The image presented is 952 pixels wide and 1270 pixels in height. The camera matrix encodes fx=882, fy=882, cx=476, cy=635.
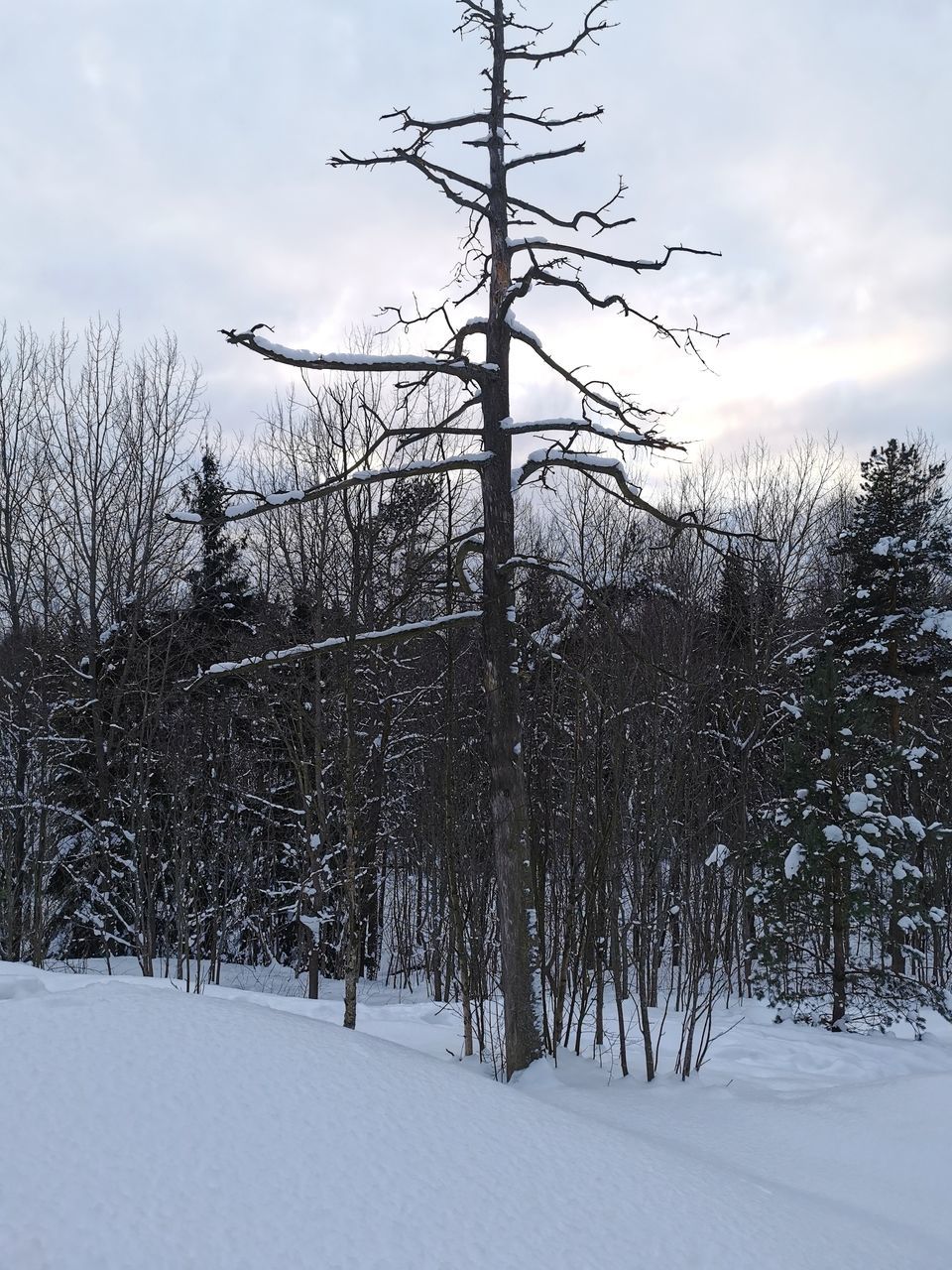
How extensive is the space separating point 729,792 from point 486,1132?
51.3 feet

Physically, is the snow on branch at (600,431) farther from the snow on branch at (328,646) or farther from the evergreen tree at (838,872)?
the evergreen tree at (838,872)

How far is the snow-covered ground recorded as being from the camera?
2.16m

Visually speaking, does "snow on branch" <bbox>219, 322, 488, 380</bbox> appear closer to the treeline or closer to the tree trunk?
the tree trunk

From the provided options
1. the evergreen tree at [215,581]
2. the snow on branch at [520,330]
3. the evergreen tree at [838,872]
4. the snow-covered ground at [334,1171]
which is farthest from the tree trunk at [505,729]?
the evergreen tree at [215,581]

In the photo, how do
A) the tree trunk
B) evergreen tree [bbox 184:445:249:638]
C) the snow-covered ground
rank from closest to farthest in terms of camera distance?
the snow-covered ground
the tree trunk
evergreen tree [bbox 184:445:249:638]

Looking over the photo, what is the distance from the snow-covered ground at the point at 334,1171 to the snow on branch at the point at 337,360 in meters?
4.31

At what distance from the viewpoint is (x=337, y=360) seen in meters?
6.54

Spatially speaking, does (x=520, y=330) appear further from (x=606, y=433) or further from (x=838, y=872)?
(x=838, y=872)

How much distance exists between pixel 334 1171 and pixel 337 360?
5.40m

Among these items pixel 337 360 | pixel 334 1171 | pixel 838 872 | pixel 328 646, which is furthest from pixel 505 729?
pixel 838 872

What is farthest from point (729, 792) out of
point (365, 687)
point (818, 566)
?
point (818, 566)

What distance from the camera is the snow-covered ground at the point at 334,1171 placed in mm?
2156

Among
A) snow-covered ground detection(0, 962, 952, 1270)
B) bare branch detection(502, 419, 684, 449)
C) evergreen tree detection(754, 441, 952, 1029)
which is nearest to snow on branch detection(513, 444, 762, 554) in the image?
bare branch detection(502, 419, 684, 449)

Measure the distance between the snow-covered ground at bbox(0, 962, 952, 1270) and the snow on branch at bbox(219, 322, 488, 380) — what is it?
4.31 metres
